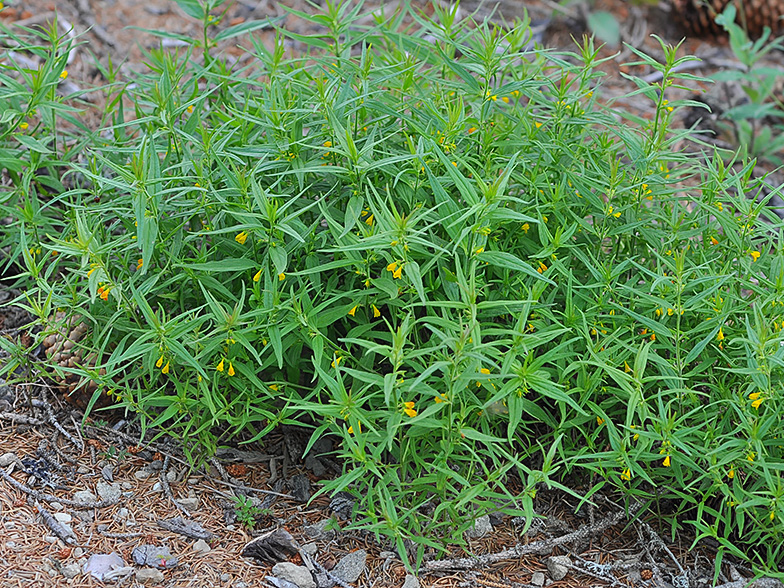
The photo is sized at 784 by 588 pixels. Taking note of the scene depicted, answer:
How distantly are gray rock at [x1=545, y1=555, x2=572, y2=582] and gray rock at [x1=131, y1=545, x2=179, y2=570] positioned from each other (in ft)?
3.54

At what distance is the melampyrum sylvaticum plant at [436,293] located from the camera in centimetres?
203

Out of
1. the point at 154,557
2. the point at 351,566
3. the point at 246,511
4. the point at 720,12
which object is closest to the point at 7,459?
the point at 154,557

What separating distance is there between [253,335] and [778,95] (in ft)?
13.4

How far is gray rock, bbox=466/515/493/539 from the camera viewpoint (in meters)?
2.36

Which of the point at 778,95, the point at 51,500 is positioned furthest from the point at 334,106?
the point at 778,95

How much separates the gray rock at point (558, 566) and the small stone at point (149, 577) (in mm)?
1110

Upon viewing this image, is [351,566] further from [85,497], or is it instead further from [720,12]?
[720,12]

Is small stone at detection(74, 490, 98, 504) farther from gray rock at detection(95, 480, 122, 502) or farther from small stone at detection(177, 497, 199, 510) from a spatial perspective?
small stone at detection(177, 497, 199, 510)

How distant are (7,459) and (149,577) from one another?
686 mm

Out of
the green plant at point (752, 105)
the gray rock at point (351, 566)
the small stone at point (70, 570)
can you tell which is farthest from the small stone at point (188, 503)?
the green plant at point (752, 105)

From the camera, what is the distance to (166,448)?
251 cm

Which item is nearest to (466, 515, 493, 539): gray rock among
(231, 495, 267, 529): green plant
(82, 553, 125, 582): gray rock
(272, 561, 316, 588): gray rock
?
(272, 561, 316, 588): gray rock

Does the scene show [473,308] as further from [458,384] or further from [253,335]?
[253,335]

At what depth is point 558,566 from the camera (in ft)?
7.41
